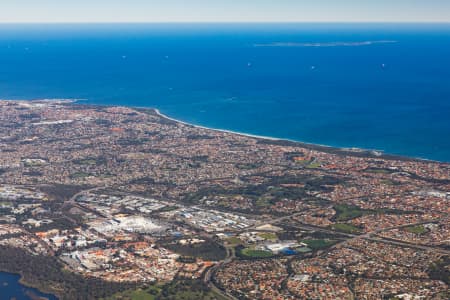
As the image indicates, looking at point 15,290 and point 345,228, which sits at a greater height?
point 345,228

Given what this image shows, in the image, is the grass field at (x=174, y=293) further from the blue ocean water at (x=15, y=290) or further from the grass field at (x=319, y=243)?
the grass field at (x=319, y=243)

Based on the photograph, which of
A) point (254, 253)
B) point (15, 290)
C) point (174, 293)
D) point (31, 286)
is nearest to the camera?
point (174, 293)

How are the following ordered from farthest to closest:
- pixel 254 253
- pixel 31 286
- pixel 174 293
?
1. pixel 254 253
2. pixel 31 286
3. pixel 174 293

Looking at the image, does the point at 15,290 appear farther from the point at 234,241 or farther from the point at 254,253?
the point at 254,253

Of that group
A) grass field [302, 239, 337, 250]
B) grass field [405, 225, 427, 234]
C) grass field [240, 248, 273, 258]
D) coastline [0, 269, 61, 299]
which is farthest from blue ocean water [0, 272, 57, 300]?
grass field [405, 225, 427, 234]

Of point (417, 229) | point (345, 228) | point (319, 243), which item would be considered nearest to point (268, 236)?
point (319, 243)

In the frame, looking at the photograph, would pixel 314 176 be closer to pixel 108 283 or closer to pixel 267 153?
pixel 267 153

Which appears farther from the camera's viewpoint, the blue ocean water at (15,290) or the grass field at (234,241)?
the grass field at (234,241)

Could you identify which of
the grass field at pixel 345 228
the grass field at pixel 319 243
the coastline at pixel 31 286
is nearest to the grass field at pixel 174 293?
the coastline at pixel 31 286
